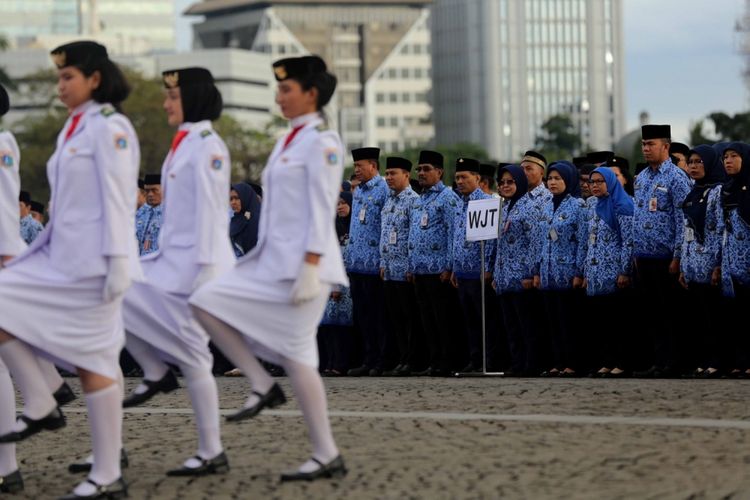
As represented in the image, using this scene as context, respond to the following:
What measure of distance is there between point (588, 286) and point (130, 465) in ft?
25.2

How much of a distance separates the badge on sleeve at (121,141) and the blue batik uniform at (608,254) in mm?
8461

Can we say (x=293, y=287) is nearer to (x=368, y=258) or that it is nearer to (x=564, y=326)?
(x=564, y=326)

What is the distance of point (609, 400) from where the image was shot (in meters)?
13.6

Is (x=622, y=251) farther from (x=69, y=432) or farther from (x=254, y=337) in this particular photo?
(x=254, y=337)

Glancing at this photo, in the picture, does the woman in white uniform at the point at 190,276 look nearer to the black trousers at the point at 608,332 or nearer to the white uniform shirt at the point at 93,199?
the white uniform shirt at the point at 93,199

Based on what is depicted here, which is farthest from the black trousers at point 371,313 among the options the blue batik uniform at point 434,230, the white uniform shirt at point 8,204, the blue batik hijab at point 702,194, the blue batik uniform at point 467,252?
the white uniform shirt at point 8,204

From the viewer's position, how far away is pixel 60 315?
9.63 meters

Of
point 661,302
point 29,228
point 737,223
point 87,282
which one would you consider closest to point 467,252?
point 661,302

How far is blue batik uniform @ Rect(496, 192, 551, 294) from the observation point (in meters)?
18.5

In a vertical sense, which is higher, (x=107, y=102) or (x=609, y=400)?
(x=107, y=102)

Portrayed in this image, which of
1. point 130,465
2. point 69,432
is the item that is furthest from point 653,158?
point 130,465

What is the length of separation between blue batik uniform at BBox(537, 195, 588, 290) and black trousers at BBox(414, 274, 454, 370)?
123 centimetres

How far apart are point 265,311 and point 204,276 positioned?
51 cm

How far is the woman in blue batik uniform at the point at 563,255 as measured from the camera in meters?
18.2
